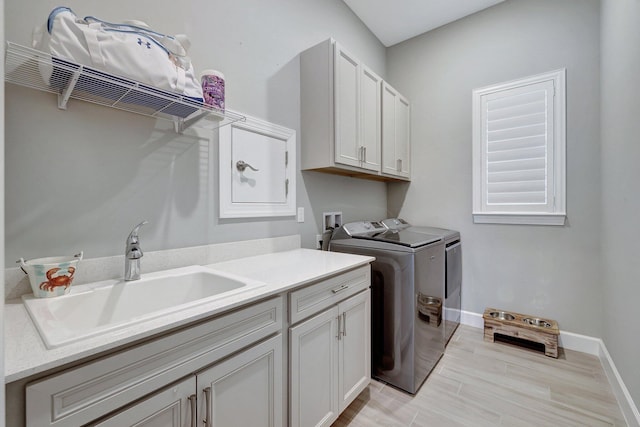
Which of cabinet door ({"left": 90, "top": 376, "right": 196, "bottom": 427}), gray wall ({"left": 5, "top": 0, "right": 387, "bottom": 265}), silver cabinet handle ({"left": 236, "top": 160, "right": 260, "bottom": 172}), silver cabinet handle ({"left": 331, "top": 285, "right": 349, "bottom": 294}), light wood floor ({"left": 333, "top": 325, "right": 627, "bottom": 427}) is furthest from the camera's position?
silver cabinet handle ({"left": 236, "top": 160, "right": 260, "bottom": 172})

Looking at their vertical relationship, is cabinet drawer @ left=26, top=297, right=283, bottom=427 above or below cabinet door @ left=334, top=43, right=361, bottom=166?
below

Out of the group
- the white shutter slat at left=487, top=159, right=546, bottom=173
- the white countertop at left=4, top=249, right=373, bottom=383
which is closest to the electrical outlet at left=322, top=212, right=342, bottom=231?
the white countertop at left=4, top=249, right=373, bottom=383

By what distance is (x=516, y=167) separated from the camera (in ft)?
8.13

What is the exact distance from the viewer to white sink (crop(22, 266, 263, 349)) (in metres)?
0.72

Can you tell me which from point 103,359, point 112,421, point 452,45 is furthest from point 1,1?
point 452,45

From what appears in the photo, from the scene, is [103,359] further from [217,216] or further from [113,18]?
[113,18]

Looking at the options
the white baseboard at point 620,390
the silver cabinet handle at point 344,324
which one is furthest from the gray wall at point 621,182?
the silver cabinet handle at point 344,324

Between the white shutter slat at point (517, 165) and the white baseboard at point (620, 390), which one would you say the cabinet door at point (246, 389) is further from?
the white shutter slat at point (517, 165)

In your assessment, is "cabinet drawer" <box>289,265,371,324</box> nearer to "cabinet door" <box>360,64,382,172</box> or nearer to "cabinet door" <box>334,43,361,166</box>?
"cabinet door" <box>334,43,361,166</box>

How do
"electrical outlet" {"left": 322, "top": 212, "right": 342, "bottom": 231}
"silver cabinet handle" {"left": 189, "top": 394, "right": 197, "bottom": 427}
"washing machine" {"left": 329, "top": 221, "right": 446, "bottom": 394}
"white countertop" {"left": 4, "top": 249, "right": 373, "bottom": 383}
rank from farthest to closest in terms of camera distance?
"electrical outlet" {"left": 322, "top": 212, "right": 342, "bottom": 231} < "washing machine" {"left": 329, "top": 221, "right": 446, "bottom": 394} < "silver cabinet handle" {"left": 189, "top": 394, "right": 197, "bottom": 427} < "white countertop" {"left": 4, "top": 249, "right": 373, "bottom": 383}

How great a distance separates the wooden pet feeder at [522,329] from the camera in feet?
7.15

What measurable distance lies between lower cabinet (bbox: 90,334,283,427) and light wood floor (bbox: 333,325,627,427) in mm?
721

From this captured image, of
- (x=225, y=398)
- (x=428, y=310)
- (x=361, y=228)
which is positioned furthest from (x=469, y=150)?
(x=225, y=398)

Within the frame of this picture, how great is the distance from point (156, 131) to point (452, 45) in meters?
2.91
